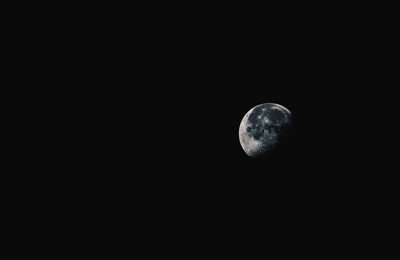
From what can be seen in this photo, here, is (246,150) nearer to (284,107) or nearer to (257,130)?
(257,130)

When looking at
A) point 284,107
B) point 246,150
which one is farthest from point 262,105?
point 246,150

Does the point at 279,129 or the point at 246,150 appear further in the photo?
the point at 246,150

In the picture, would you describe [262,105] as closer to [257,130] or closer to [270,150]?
[257,130]

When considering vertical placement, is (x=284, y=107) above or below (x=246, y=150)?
above

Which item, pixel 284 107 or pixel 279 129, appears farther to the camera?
pixel 284 107

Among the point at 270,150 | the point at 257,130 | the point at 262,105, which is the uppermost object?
the point at 262,105
